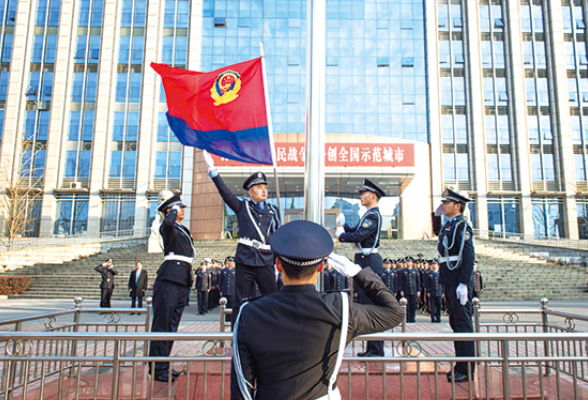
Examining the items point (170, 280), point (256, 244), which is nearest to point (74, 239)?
point (170, 280)

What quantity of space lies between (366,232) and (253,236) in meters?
1.43

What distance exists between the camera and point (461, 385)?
4.00m

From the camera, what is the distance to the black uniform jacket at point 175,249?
4.35m

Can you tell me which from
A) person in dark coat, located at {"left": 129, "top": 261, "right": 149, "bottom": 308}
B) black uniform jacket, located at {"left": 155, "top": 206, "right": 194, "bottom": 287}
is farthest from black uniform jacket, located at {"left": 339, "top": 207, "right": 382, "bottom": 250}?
person in dark coat, located at {"left": 129, "top": 261, "right": 149, "bottom": 308}

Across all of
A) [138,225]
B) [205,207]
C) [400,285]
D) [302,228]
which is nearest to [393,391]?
[302,228]

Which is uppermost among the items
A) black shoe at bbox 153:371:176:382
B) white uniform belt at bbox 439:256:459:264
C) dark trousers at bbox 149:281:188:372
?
white uniform belt at bbox 439:256:459:264

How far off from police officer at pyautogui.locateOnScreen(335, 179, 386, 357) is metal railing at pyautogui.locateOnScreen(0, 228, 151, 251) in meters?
25.4

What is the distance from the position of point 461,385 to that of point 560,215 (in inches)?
1306

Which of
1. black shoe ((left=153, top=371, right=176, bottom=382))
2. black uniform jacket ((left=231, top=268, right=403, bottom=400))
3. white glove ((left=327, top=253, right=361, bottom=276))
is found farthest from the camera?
black shoe ((left=153, top=371, right=176, bottom=382))

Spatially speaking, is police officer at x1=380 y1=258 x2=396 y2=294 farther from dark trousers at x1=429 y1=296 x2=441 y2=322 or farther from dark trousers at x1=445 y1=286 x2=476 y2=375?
dark trousers at x1=445 y1=286 x2=476 y2=375

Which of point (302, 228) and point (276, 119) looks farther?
point (276, 119)

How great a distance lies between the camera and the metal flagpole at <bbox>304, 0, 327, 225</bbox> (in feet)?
12.5

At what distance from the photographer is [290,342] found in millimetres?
1713

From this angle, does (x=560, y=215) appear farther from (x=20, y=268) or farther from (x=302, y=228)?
(x=20, y=268)
